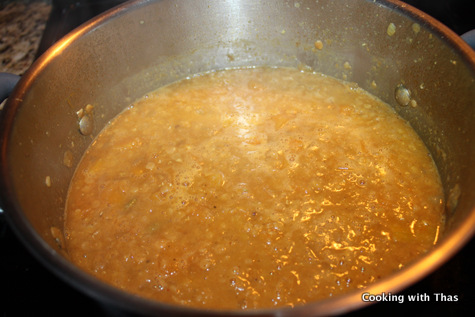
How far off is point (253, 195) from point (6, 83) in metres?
0.88

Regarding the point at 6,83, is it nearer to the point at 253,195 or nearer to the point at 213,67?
the point at 253,195

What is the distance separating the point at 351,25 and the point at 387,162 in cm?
60

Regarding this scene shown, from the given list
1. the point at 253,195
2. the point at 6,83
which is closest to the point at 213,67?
the point at 253,195

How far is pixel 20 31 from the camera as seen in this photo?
223 centimetres

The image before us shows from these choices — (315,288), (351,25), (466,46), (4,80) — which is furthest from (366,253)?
(4,80)

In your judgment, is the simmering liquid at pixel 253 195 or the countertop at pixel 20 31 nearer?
the simmering liquid at pixel 253 195

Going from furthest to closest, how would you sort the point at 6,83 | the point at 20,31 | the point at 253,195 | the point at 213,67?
the point at 20,31 → the point at 213,67 → the point at 253,195 → the point at 6,83

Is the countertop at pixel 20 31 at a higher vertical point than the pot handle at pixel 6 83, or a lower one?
lower

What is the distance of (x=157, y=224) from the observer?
4.79ft

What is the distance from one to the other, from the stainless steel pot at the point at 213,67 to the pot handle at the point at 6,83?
53 millimetres

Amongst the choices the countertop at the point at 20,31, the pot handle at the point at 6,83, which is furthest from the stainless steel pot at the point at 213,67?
the countertop at the point at 20,31

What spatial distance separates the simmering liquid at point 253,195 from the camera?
4.25 ft

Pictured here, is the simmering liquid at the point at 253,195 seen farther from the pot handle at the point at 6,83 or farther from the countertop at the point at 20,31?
the countertop at the point at 20,31

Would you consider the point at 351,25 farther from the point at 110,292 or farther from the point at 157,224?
the point at 110,292
